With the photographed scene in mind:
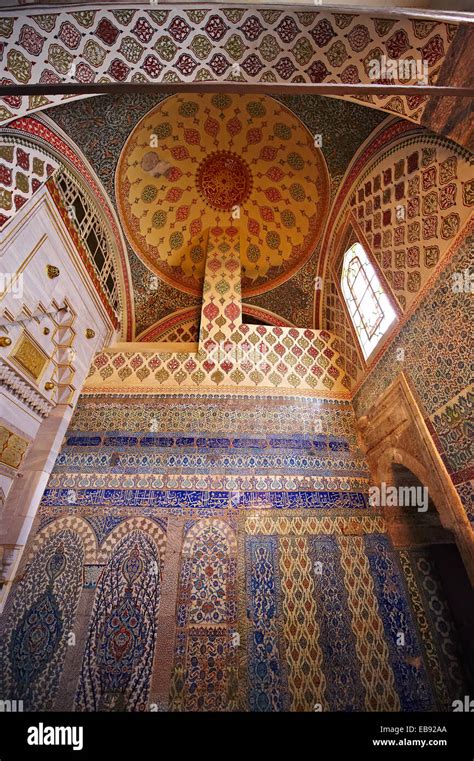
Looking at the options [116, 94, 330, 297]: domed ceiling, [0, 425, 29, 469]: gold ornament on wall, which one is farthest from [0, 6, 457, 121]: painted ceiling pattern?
[0, 425, 29, 469]: gold ornament on wall

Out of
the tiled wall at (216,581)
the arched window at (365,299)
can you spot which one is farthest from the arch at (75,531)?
the arched window at (365,299)

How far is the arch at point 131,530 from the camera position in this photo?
340cm

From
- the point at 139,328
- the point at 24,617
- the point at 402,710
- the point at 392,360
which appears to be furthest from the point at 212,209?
the point at 402,710

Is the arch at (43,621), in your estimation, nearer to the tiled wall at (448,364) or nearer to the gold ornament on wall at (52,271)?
the gold ornament on wall at (52,271)

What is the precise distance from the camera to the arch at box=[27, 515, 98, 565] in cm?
337

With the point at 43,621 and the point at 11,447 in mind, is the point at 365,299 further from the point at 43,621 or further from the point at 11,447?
the point at 43,621

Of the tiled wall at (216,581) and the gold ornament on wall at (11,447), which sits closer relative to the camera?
the tiled wall at (216,581)

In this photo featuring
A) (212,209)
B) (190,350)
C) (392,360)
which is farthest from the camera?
(212,209)

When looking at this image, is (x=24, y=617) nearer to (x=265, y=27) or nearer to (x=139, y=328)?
(x=139, y=328)

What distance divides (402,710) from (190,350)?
15.1 feet

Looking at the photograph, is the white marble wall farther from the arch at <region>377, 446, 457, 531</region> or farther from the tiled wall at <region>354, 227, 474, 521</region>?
the tiled wall at <region>354, 227, 474, 521</region>

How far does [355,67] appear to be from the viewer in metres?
2.42

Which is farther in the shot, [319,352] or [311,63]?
[319,352]

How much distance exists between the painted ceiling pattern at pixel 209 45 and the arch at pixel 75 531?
383 cm
